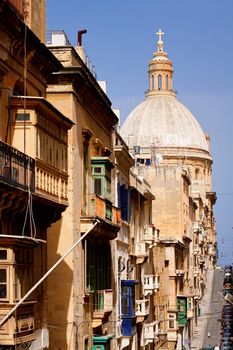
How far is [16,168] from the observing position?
1833 centimetres

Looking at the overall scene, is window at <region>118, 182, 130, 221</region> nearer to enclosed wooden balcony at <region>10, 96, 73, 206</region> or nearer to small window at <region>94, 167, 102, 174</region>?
small window at <region>94, 167, 102, 174</region>

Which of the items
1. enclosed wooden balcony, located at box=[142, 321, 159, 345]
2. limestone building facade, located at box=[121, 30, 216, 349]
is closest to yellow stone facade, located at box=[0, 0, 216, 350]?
enclosed wooden balcony, located at box=[142, 321, 159, 345]

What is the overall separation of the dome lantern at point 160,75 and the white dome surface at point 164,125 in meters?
1.45

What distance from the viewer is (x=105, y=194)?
30.5m

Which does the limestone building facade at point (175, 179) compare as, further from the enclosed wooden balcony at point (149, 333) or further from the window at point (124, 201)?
the window at point (124, 201)

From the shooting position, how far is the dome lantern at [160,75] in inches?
5694

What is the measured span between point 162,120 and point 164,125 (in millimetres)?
1588

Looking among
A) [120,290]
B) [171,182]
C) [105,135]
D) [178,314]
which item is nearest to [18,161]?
[105,135]

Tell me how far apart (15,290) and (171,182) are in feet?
163

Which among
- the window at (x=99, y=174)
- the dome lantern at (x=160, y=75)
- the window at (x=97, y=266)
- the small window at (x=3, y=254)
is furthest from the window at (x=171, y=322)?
the dome lantern at (x=160, y=75)

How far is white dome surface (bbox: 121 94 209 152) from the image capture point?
432ft

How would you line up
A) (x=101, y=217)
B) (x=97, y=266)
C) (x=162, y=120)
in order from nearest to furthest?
(x=101, y=217)
(x=97, y=266)
(x=162, y=120)

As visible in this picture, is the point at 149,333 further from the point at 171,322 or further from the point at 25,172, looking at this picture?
the point at 25,172

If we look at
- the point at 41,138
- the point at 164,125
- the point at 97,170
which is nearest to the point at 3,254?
the point at 41,138
